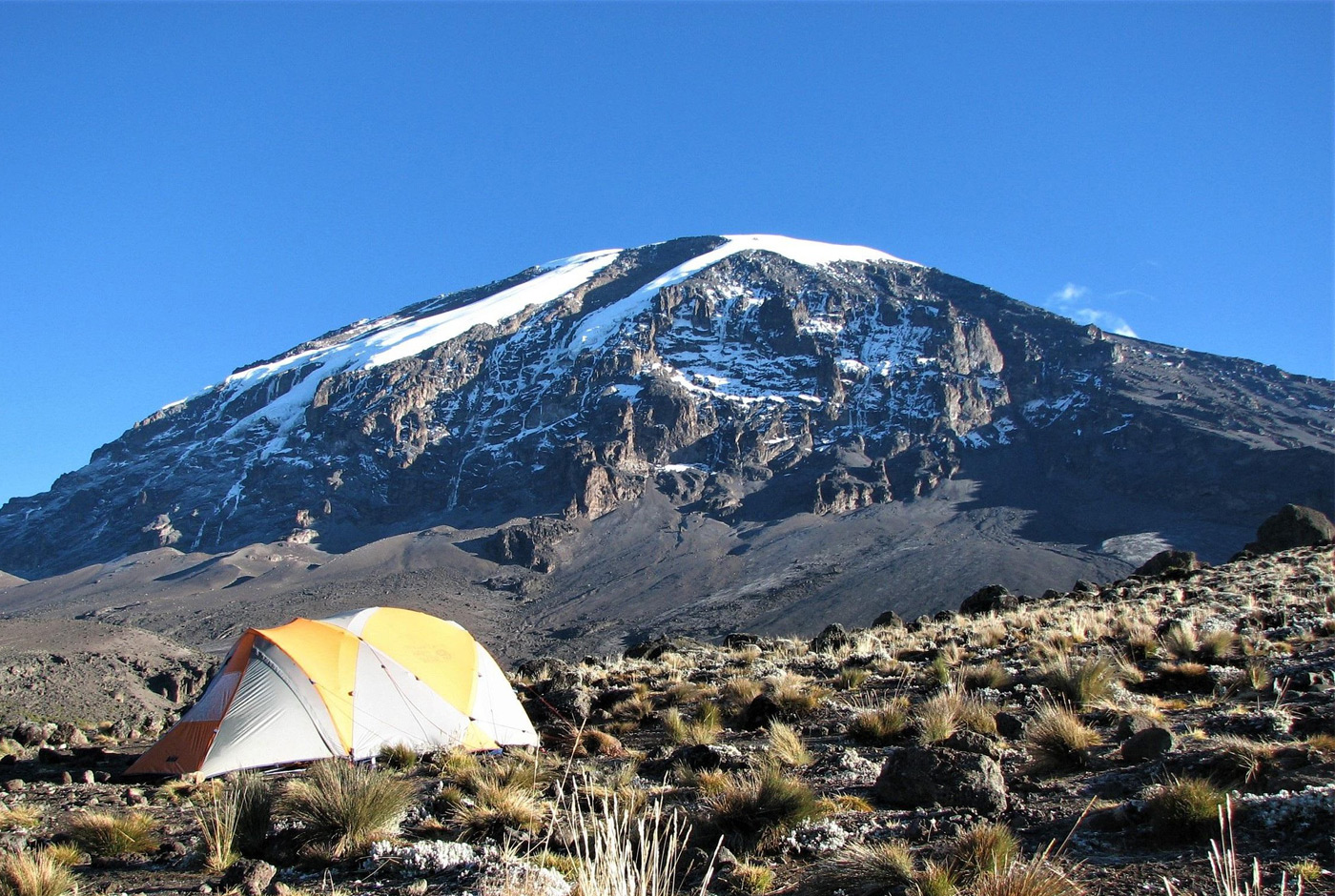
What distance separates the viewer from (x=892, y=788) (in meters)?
5.01

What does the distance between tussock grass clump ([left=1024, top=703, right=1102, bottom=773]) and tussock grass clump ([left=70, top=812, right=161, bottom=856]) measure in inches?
239

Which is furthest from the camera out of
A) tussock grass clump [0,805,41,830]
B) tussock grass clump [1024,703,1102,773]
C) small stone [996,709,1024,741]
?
small stone [996,709,1024,741]

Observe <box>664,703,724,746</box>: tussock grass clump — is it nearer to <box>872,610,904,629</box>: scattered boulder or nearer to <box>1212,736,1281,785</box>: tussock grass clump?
<box>1212,736,1281,785</box>: tussock grass clump

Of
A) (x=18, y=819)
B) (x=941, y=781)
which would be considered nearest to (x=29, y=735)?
(x=18, y=819)

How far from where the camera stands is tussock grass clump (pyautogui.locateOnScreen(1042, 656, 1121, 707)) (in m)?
7.04

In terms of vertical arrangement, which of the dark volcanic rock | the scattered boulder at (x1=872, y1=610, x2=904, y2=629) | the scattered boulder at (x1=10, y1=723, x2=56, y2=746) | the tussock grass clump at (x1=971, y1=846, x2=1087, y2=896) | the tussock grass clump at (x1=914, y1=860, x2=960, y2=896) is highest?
the dark volcanic rock

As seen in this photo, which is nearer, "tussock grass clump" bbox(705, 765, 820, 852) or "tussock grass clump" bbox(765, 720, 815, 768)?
"tussock grass clump" bbox(705, 765, 820, 852)

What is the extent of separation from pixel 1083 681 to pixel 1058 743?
2121mm

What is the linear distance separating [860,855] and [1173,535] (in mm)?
110127

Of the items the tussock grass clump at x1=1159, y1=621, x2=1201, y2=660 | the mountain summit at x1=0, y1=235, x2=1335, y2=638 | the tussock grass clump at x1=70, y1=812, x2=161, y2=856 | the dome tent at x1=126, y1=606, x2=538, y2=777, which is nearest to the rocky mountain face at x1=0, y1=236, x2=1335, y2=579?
the mountain summit at x1=0, y1=235, x2=1335, y2=638

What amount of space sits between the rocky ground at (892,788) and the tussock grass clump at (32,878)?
1.15ft

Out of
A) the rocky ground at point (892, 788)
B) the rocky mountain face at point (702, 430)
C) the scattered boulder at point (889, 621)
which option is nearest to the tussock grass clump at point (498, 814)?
the rocky ground at point (892, 788)

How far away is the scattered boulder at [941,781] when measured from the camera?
4605mm

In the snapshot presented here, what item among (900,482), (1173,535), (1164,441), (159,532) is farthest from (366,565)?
(1164,441)
